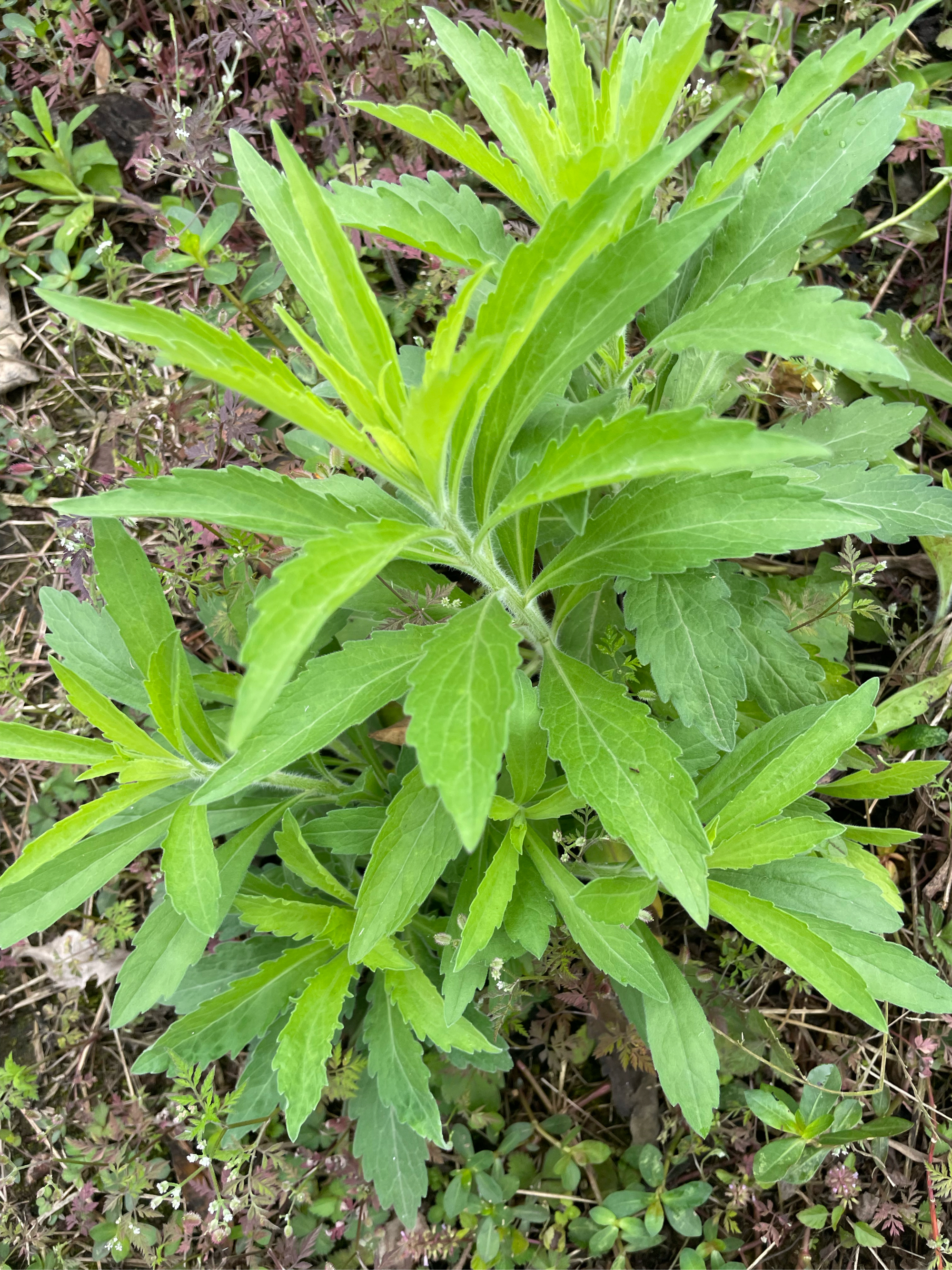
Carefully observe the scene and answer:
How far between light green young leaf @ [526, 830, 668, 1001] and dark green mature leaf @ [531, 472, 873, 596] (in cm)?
76

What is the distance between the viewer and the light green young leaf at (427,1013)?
6.70ft

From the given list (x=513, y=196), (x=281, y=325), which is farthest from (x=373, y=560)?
(x=281, y=325)

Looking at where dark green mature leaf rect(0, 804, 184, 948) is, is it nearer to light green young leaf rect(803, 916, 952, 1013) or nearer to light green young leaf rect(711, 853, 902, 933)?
light green young leaf rect(711, 853, 902, 933)

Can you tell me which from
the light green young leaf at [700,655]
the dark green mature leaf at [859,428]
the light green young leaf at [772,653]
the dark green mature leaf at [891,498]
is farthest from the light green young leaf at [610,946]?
the dark green mature leaf at [859,428]

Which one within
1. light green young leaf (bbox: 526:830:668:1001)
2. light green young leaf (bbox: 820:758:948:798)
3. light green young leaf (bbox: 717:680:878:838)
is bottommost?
light green young leaf (bbox: 820:758:948:798)

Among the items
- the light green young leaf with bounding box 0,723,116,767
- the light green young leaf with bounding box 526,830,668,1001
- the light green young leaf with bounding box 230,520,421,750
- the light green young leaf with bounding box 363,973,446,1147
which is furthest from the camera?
the light green young leaf with bounding box 363,973,446,1147

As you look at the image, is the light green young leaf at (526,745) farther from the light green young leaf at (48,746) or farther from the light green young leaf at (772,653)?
the light green young leaf at (48,746)

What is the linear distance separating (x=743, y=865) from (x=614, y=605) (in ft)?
2.48

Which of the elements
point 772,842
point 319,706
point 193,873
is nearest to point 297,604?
point 319,706

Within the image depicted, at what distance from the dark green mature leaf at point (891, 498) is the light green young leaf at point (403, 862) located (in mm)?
1212

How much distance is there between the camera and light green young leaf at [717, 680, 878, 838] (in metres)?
1.87

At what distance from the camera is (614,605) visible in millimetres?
2307

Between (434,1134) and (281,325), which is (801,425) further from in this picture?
(434,1134)

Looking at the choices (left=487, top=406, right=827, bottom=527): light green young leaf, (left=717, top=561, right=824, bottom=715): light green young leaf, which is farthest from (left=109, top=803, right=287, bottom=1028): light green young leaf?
(left=717, top=561, right=824, bottom=715): light green young leaf
